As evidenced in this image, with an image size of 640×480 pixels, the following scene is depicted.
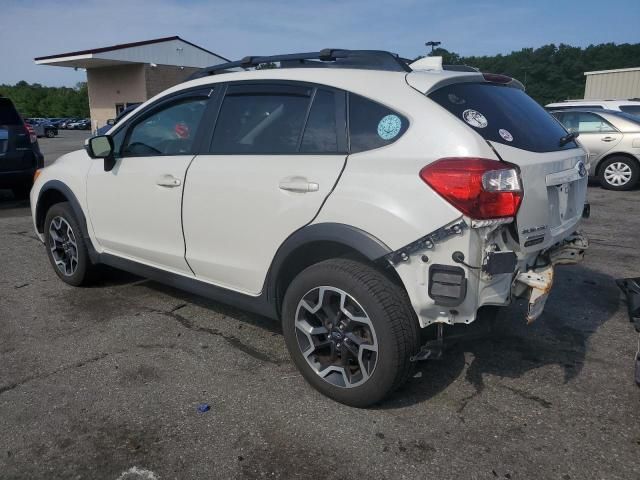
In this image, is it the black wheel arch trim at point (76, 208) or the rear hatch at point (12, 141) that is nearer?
the black wheel arch trim at point (76, 208)

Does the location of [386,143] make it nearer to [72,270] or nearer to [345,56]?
[345,56]

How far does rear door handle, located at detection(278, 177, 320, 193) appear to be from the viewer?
2878 millimetres

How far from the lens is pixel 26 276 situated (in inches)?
207

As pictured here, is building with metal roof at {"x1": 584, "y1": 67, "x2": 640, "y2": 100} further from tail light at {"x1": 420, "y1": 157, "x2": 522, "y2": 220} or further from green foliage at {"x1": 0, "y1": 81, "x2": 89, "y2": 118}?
green foliage at {"x1": 0, "y1": 81, "x2": 89, "y2": 118}

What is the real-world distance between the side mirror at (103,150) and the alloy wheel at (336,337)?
82.6 inches

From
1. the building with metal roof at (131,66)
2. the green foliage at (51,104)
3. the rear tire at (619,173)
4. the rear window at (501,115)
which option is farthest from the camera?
the green foliage at (51,104)

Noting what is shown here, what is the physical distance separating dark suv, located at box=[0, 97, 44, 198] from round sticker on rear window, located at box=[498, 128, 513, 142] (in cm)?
845

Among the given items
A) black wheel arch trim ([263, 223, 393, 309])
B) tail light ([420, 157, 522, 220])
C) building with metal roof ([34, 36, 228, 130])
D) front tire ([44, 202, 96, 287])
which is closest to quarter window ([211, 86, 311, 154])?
black wheel arch trim ([263, 223, 393, 309])

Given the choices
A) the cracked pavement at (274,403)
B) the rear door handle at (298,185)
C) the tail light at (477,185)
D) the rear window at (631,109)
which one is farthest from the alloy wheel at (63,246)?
the rear window at (631,109)

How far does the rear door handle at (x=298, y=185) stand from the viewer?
288 cm

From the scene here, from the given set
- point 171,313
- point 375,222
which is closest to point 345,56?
point 375,222

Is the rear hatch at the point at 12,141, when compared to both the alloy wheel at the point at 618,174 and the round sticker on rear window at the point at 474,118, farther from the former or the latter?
the alloy wheel at the point at 618,174

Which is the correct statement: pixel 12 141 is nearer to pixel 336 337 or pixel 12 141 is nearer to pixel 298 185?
pixel 298 185

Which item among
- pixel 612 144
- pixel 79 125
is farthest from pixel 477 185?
pixel 79 125
